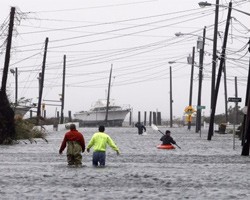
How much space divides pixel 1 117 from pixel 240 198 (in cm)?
3291

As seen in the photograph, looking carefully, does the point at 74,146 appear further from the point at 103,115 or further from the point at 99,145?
the point at 103,115

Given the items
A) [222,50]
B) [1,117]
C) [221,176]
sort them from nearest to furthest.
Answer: [221,176], [1,117], [222,50]

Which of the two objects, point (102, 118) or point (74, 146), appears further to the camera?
point (102, 118)

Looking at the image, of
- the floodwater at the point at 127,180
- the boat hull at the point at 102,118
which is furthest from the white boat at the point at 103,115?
the floodwater at the point at 127,180

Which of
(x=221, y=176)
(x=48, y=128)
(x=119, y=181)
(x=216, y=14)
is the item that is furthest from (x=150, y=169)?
(x=48, y=128)

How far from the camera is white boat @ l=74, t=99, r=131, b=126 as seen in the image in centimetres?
14238

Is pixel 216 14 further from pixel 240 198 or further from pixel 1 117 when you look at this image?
pixel 240 198

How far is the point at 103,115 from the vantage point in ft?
475

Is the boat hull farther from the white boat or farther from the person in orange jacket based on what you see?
the person in orange jacket

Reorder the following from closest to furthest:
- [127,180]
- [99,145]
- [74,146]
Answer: [127,180], [99,145], [74,146]

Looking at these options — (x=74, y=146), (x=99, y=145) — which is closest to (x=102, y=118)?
(x=74, y=146)

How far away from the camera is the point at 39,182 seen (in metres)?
19.5

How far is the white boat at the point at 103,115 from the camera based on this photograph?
467 ft

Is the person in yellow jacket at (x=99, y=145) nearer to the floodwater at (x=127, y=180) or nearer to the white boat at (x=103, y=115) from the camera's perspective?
the floodwater at (x=127, y=180)
